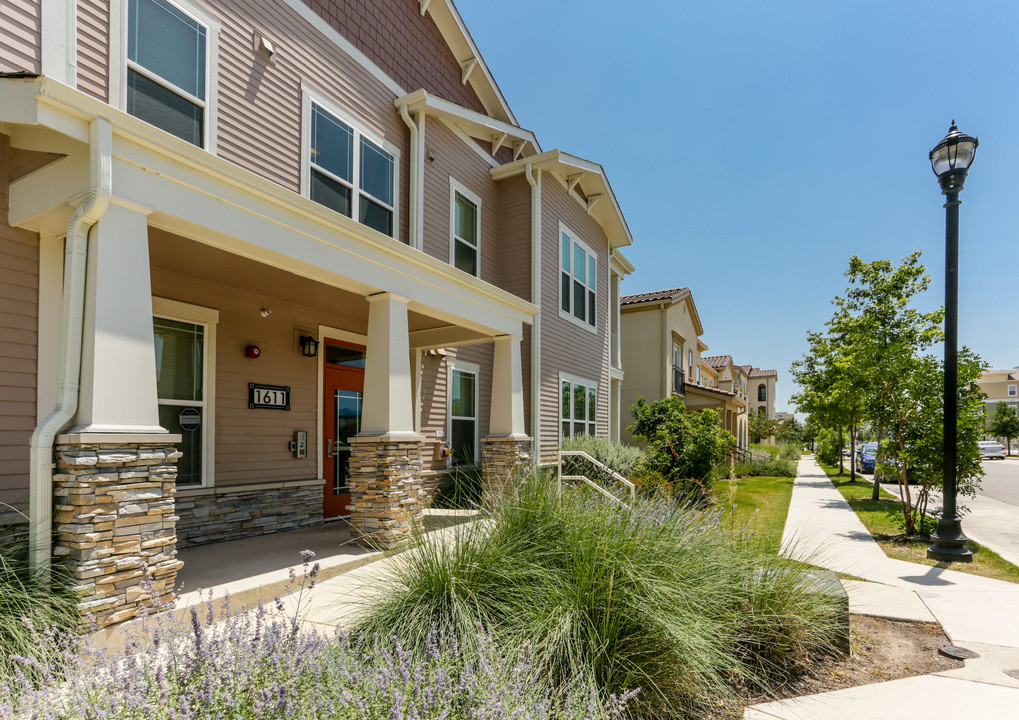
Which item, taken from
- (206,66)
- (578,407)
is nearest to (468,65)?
(206,66)

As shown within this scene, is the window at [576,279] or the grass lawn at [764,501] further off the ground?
the window at [576,279]

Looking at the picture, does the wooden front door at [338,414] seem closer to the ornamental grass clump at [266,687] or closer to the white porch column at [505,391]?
the white porch column at [505,391]

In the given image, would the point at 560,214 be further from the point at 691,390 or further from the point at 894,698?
the point at 691,390

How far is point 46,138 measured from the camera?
4168 mm

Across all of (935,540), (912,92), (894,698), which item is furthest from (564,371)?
(894,698)

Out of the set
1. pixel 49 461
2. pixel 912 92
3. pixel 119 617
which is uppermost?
pixel 912 92

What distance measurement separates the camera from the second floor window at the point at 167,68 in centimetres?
591

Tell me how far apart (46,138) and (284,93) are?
3.95 metres

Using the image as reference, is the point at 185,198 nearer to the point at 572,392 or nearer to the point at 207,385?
the point at 207,385

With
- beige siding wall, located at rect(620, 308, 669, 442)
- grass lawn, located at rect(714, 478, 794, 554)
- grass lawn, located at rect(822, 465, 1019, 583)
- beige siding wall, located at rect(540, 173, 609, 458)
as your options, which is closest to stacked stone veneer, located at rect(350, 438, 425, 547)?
grass lawn, located at rect(714, 478, 794, 554)

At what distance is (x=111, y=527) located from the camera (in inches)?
146

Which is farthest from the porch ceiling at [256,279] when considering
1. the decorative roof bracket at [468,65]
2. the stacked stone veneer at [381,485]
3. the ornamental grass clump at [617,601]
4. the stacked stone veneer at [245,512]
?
the decorative roof bracket at [468,65]

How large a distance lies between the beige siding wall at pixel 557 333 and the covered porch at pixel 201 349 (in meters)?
3.16

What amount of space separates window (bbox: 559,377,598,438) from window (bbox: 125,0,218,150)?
8942mm
